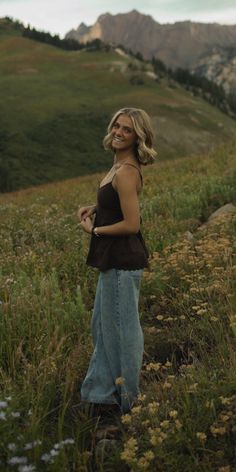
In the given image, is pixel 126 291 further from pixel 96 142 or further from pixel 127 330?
pixel 96 142

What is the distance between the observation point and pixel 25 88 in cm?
10688

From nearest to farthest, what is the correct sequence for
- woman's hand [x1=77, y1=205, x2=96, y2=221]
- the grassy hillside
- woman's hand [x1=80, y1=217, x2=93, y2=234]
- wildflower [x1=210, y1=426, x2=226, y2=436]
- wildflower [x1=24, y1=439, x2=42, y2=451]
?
wildflower [x1=24, y1=439, x2=42, y2=451]
wildflower [x1=210, y1=426, x2=226, y2=436]
woman's hand [x1=80, y1=217, x2=93, y2=234]
woman's hand [x1=77, y1=205, x2=96, y2=221]
the grassy hillside

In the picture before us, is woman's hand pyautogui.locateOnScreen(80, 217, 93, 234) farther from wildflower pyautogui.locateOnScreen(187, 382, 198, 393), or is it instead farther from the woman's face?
wildflower pyautogui.locateOnScreen(187, 382, 198, 393)

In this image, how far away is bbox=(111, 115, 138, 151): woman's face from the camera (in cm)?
418

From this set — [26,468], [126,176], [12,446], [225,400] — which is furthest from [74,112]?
[26,468]

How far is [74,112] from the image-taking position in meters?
97.1

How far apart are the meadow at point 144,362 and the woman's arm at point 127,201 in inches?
38.0

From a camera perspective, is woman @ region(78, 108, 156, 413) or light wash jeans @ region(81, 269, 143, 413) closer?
woman @ region(78, 108, 156, 413)

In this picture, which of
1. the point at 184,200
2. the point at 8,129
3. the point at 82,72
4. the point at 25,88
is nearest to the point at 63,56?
the point at 82,72

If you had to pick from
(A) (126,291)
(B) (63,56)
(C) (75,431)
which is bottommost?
(C) (75,431)

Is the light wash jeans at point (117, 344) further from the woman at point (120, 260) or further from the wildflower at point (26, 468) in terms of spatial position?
the wildflower at point (26, 468)

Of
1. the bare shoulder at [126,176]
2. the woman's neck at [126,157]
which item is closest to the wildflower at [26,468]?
the bare shoulder at [126,176]

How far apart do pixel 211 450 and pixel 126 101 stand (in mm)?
104714

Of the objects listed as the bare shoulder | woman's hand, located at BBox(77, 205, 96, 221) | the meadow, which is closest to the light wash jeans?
the meadow
